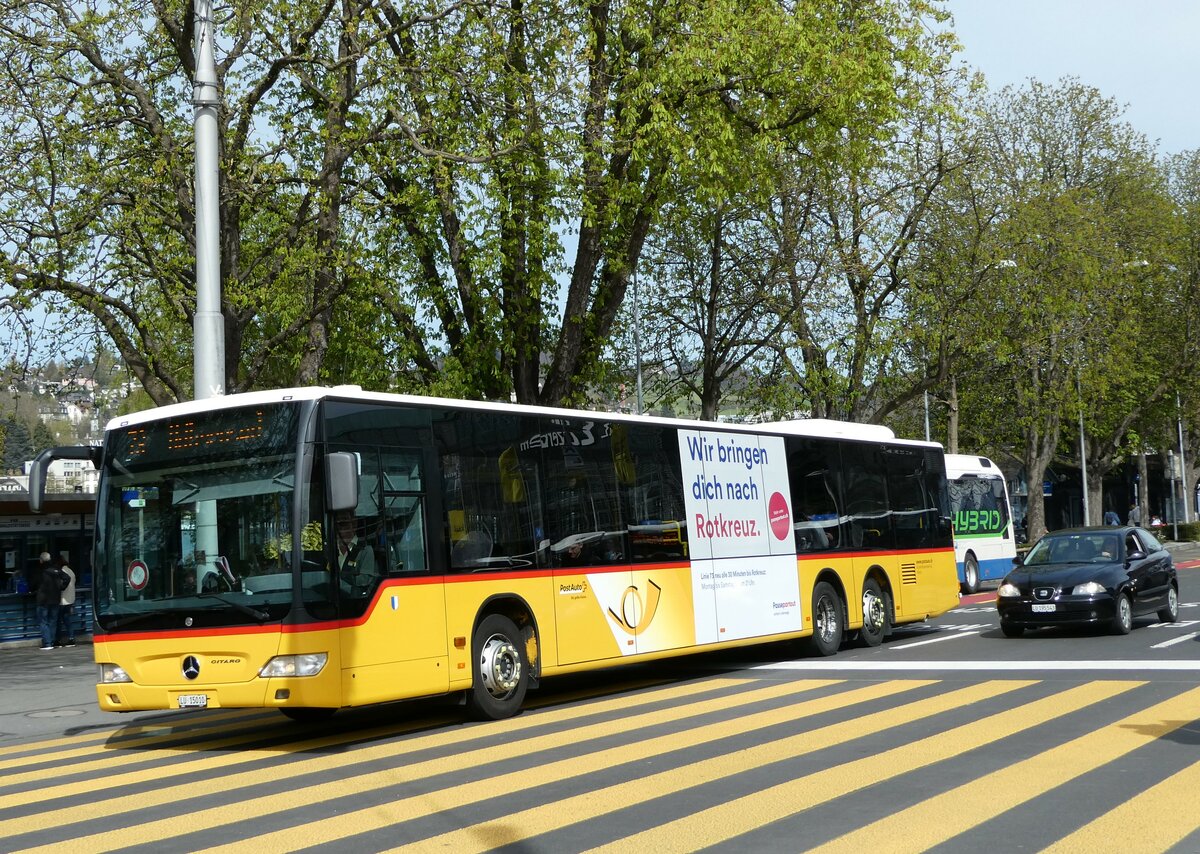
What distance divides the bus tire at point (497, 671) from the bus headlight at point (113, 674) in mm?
3058

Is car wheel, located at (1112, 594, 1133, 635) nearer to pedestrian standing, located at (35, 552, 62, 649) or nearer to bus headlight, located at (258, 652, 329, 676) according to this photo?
bus headlight, located at (258, 652, 329, 676)

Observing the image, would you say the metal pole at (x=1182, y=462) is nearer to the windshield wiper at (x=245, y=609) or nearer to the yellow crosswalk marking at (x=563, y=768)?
the yellow crosswalk marking at (x=563, y=768)

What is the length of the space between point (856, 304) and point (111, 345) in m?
19.8

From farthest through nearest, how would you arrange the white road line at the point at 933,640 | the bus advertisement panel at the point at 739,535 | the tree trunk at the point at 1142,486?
the tree trunk at the point at 1142,486, the white road line at the point at 933,640, the bus advertisement panel at the point at 739,535

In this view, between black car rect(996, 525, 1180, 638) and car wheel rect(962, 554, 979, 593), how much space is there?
1478cm

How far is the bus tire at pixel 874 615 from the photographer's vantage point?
1958 cm

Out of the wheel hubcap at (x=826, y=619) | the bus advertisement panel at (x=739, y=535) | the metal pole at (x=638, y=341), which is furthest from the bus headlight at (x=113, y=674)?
the metal pole at (x=638, y=341)

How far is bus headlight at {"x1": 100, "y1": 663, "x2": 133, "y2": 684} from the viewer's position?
11.9 meters

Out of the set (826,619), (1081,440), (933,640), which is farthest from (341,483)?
(1081,440)

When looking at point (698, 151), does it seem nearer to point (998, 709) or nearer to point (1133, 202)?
point (998, 709)

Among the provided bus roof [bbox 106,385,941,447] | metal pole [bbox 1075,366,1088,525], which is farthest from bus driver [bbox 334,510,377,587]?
metal pole [bbox 1075,366,1088,525]

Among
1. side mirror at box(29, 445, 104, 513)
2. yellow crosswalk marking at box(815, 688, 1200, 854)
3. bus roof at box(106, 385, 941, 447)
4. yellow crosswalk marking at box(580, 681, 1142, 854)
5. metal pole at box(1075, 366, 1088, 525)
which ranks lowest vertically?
yellow crosswalk marking at box(815, 688, 1200, 854)

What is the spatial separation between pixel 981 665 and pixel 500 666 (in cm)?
617

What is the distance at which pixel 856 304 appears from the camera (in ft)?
116
